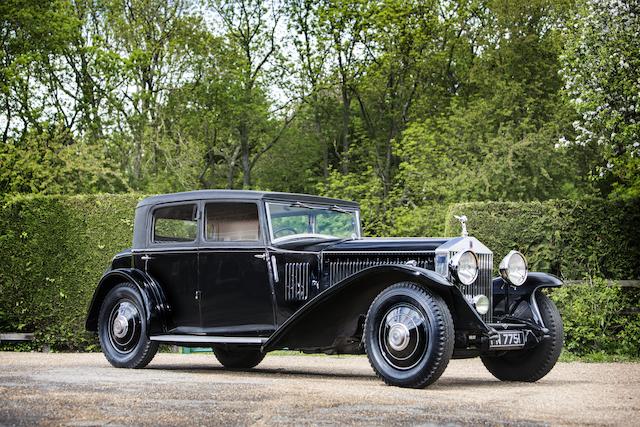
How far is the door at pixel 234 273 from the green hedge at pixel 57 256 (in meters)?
4.04

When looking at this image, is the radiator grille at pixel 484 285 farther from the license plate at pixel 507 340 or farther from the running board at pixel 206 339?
the running board at pixel 206 339

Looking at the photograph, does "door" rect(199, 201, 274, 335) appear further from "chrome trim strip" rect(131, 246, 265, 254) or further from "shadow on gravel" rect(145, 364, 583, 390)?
"shadow on gravel" rect(145, 364, 583, 390)

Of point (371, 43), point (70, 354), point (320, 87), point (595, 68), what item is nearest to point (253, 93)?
point (320, 87)

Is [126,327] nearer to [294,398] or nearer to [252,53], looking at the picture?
[294,398]

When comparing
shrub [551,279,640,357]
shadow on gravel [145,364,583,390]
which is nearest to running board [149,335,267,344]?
shadow on gravel [145,364,583,390]

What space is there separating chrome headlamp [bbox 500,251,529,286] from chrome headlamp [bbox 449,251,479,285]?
0.60 meters

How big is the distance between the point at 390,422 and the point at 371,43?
73.5 feet

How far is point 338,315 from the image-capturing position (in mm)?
8062

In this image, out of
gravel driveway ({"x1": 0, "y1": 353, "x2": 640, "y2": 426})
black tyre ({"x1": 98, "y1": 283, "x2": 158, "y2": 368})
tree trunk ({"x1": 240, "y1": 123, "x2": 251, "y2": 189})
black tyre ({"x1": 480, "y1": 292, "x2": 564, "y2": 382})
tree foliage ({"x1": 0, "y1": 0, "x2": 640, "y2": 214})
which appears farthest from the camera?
tree trunk ({"x1": 240, "y1": 123, "x2": 251, "y2": 189})

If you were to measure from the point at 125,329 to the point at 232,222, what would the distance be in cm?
168

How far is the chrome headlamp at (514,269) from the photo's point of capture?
8.22m

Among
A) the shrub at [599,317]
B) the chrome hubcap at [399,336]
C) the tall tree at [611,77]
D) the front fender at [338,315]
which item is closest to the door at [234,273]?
the front fender at [338,315]

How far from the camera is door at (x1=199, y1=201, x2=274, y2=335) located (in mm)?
8633

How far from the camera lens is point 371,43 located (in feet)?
87.1
